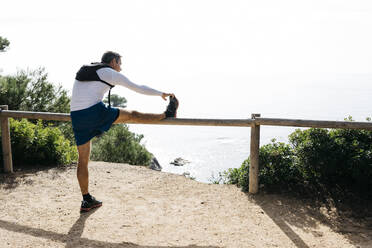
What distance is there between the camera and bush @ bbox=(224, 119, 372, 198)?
13.3 ft

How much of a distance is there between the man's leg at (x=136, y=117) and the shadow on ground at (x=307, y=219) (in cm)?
181

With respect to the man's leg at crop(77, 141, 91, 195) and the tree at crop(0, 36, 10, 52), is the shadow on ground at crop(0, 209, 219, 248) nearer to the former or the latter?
the man's leg at crop(77, 141, 91, 195)

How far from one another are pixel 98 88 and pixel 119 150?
56.1 feet

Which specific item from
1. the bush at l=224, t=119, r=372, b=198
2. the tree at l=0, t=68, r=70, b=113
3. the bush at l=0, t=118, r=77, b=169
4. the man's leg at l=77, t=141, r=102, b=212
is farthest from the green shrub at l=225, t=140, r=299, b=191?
the tree at l=0, t=68, r=70, b=113

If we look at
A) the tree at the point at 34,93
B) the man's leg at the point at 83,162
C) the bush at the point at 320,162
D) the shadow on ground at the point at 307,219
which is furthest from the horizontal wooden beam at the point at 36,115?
the tree at the point at 34,93

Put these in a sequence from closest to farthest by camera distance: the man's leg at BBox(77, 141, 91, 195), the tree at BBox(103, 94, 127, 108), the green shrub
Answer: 1. the man's leg at BBox(77, 141, 91, 195)
2. the green shrub
3. the tree at BBox(103, 94, 127, 108)

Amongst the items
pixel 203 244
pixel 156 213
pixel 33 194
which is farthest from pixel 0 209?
pixel 203 244

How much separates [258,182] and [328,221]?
113 centimetres

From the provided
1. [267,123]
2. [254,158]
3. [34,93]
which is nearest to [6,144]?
[254,158]

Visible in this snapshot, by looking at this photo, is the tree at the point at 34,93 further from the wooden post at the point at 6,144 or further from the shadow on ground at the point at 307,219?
the shadow on ground at the point at 307,219

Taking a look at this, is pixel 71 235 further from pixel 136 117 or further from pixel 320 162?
pixel 320 162

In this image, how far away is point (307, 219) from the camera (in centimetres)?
374

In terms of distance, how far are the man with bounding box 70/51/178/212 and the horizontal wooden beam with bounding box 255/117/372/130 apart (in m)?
1.53

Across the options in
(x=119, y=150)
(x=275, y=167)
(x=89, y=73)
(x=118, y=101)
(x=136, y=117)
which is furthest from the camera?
(x=118, y=101)
